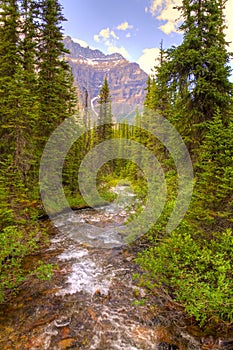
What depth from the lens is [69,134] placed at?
18578 mm

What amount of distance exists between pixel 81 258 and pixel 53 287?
8.27 feet

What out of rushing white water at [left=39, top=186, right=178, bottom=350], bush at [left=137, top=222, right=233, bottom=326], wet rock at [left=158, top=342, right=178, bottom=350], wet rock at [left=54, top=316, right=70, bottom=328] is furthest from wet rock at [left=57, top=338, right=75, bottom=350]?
bush at [left=137, top=222, right=233, bottom=326]

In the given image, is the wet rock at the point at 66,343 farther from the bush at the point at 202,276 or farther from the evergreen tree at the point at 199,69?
the evergreen tree at the point at 199,69

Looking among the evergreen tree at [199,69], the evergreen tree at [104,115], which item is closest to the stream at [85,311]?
the evergreen tree at [199,69]

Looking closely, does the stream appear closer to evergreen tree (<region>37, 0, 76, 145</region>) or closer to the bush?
the bush

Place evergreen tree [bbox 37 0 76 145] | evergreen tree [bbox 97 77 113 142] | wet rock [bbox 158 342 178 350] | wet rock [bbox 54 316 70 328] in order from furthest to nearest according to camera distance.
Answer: evergreen tree [bbox 97 77 113 142] < evergreen tree [bbox 37 0 76 145] < wet rock [bbox 54 316 70 328] < wet rock [bbox 158 342 178 350]

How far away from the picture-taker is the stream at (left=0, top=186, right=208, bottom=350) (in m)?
5.83

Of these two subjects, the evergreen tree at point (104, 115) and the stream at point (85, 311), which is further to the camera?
the evergreen tree at point (104, 115)

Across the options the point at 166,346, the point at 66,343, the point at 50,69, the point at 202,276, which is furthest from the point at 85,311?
the point at 50,69

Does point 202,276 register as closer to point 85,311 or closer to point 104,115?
point 85,311

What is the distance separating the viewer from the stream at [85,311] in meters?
5.83

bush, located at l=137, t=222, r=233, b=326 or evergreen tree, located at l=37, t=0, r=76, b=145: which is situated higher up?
evergreen tree, located at l=37, t=0, r=76, b=145

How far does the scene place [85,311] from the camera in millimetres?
6973

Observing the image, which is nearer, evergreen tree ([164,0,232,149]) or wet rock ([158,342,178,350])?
wet rock ([158,342,178,350])
